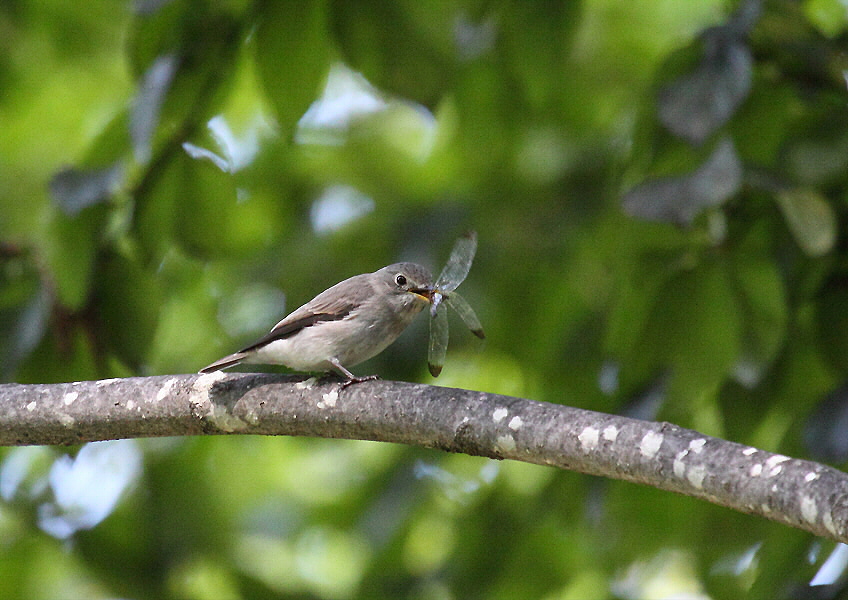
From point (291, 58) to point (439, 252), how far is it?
162cm

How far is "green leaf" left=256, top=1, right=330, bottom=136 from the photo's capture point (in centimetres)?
381

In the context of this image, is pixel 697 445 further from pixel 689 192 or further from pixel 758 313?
pixel 758 313

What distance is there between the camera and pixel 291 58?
3826 millimetres

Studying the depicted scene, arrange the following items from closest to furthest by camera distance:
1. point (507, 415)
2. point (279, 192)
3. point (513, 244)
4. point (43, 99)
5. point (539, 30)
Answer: point (507, 415), point (539, 30), point (513, 244), point (279, 192), point (43, 99)

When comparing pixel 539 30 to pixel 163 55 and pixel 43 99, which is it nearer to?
pixel 163 55

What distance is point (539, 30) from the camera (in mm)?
4270

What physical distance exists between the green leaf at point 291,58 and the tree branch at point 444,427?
55.2 inches

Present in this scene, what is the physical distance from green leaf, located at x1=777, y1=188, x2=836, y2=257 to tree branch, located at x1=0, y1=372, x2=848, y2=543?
150 centimetres

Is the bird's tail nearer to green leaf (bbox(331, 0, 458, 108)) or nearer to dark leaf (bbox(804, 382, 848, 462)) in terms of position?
green leaf (bbox(331, 0, 458, 108))

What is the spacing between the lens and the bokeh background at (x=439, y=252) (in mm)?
3658

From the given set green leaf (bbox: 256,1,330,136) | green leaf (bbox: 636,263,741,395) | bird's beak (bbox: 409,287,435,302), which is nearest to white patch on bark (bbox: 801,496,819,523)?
green leaf (bbox: 636,263,741,395)

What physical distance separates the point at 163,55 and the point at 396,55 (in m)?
1.03

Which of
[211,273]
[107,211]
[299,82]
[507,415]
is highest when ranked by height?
[299,82]

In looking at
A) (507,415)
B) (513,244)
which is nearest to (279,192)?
(513,244)
